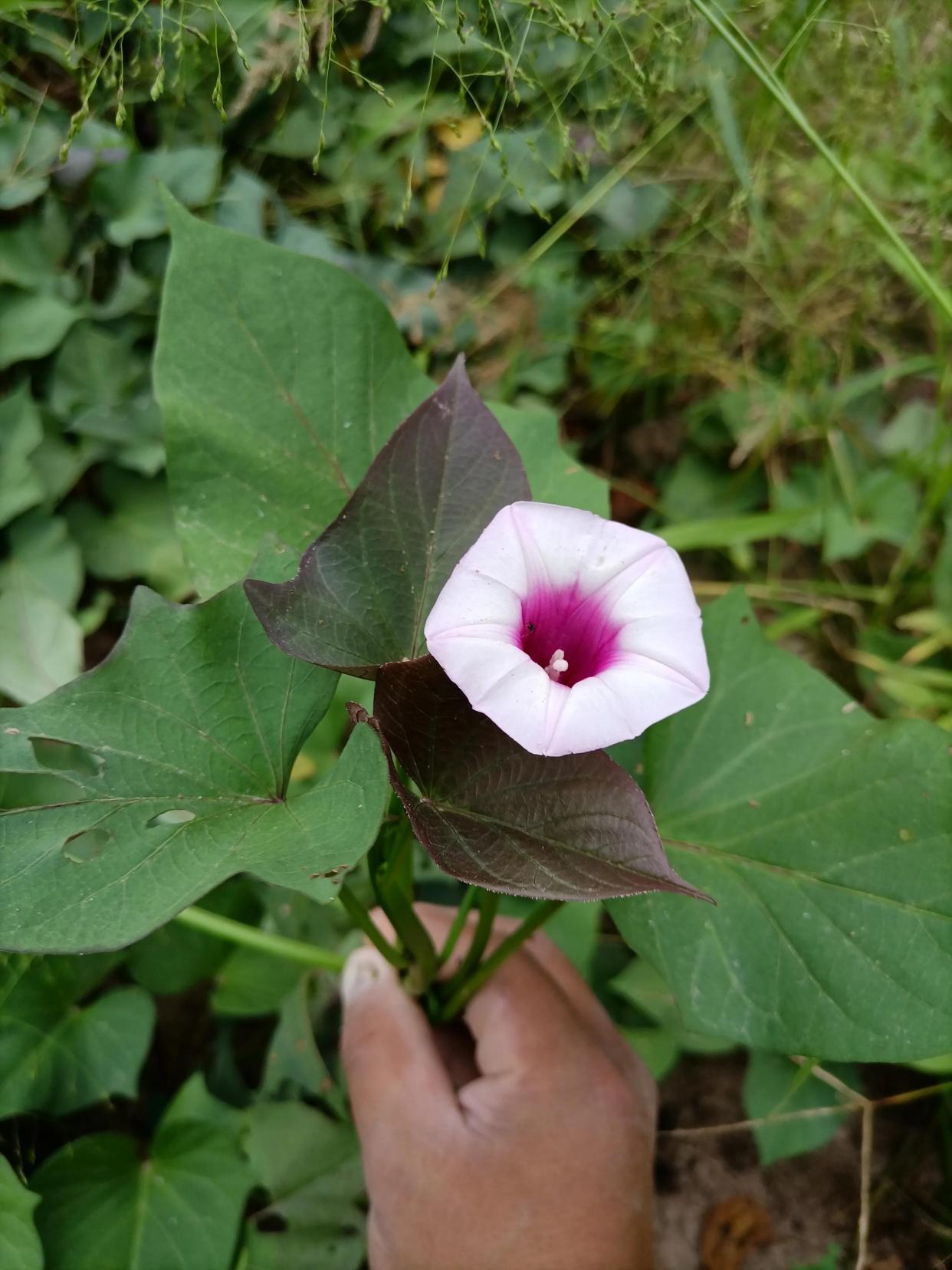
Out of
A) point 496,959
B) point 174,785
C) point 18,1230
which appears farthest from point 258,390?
point 18,1230

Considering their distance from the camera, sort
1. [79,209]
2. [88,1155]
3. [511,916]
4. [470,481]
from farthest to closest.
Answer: [79,209] → [511,916] → [88,1155] → [470,481]

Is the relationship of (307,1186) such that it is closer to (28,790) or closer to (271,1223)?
(271,1223)

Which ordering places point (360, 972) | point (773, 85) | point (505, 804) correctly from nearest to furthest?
point (505, 804) < point (773, 85) < point (360, 972)

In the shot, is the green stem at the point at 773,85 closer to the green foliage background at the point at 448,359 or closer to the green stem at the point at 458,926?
the green foliage background at the point at 448,359

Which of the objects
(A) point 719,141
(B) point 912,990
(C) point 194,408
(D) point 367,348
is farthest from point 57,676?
(A) point 719,141

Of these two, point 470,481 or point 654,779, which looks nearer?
point 470,481

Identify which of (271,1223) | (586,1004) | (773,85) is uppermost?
(773,85)

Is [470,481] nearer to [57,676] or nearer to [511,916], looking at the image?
[511,916]

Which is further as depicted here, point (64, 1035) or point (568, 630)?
point (64, 1035)
